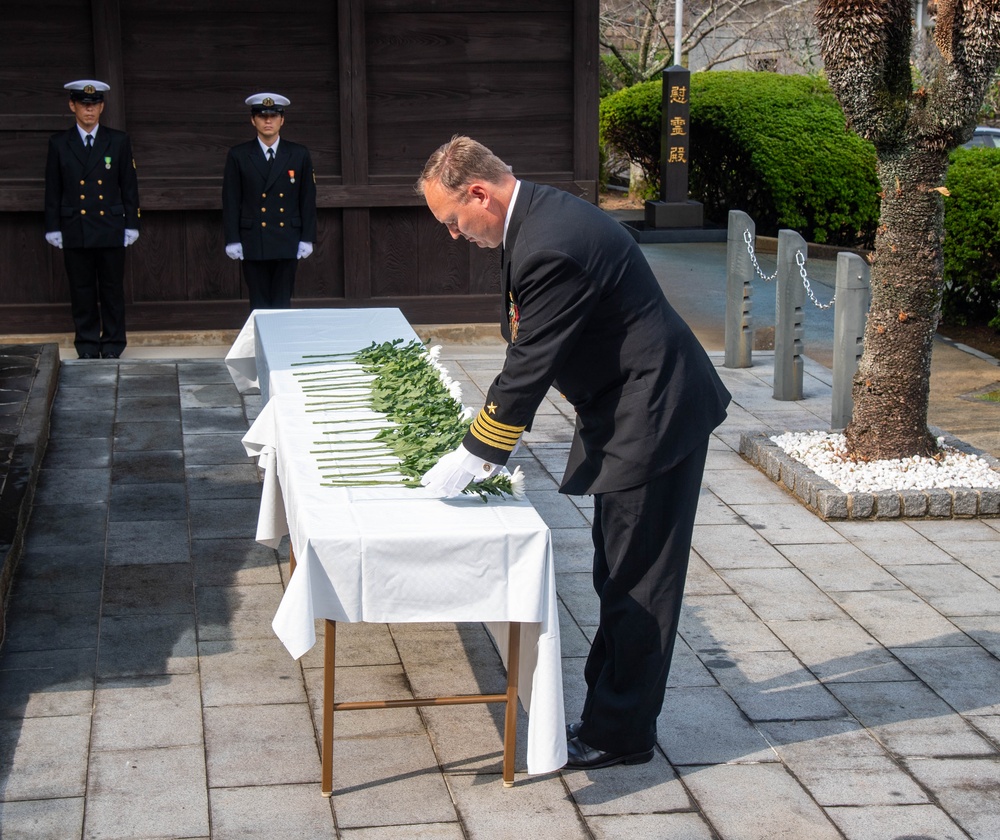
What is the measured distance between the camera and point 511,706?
12.8ft

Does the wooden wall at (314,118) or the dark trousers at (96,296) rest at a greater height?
the wooden wall at (314,118)

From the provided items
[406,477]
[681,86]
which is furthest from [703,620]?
[681,86]

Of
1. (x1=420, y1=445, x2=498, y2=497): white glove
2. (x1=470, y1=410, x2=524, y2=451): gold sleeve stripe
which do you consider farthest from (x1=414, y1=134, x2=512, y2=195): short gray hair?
(x1=420, y1=445, x2=498, y2=497): white glove

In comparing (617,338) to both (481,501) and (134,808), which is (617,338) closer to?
(481,501)

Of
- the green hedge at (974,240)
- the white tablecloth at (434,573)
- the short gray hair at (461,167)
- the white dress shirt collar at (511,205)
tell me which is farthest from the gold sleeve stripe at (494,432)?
the green hedge at (974,240)

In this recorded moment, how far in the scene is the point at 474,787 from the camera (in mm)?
3916

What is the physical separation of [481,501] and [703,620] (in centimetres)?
160

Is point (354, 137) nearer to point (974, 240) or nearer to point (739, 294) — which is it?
point (739, 294)

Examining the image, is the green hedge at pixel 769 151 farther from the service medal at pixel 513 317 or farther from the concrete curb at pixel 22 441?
the service medal at pixel 513 317

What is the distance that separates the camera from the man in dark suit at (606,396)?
363 cm

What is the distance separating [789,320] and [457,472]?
5.11 metres

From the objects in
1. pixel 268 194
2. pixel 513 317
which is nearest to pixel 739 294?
pixel 268 194

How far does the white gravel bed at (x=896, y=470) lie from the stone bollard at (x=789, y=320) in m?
1.46

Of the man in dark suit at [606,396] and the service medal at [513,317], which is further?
the service medal at [513,317]
